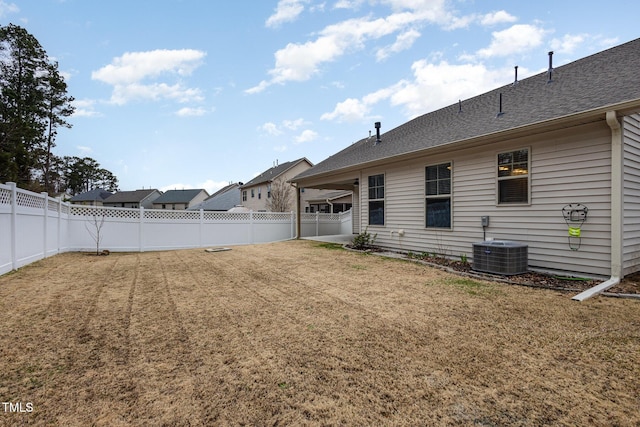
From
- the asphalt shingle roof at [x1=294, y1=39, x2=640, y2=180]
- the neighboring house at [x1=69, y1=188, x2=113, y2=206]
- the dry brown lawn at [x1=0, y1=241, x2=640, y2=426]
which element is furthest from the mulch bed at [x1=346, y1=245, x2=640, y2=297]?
the neighboring house at [x1=69, y1=188, x2=113, y2=206]

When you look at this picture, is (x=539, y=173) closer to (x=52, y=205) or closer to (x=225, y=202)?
(x=52, y=205)

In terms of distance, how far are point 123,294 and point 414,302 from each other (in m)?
4.24

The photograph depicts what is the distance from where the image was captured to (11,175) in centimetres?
1409

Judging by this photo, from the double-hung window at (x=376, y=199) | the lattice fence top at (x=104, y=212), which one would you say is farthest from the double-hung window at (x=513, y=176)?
the lattice fence top at (x=104, y=212)

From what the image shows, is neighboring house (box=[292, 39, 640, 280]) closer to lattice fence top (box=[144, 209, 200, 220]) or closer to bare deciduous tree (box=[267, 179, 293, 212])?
lattice fence top (box=[144, 209, 200, 220])

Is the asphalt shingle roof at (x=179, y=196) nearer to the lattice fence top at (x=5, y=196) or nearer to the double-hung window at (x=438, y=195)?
the lattice fence top at (x=5, y=196)

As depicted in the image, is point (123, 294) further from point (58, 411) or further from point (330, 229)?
point (330, 229)

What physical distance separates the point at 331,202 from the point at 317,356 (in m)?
16.0

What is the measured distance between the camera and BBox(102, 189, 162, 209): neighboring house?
43.8 m

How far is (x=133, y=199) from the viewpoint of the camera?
44188 mm

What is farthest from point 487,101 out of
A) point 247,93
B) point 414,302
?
point 247,93

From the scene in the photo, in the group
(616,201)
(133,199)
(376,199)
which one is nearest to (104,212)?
(376,199)

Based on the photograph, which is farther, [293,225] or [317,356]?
[293,225]

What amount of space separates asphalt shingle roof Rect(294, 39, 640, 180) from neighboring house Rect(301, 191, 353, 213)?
8608 millimetres
